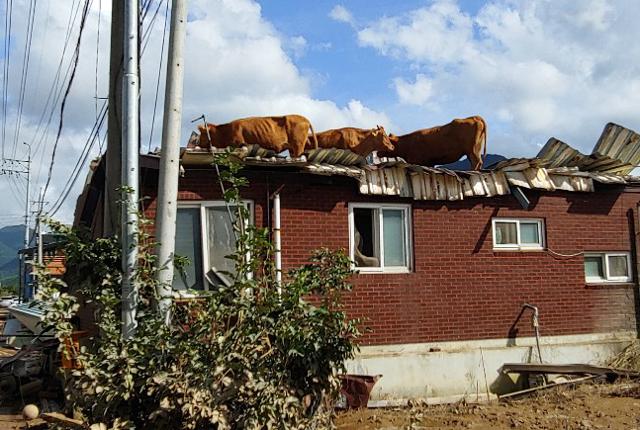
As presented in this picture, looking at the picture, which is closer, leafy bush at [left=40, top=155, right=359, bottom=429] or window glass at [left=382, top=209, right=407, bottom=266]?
leafy bush at [left=40, top=155, right=359, bottom=429]

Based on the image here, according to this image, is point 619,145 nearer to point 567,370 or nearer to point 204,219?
point 567,370

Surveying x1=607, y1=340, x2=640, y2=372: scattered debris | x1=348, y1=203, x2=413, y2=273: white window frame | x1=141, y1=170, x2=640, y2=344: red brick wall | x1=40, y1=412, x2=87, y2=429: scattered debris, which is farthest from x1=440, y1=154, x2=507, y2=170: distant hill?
x1=40, y1=412, x2=87, y2=429: scattered debris

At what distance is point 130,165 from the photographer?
5.73 m

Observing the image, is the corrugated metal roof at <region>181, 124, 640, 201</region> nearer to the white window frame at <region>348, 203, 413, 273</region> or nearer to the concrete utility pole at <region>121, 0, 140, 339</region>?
the white window frame at <region>348, 203, 413, 273</region>

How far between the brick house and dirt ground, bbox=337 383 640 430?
62 cm

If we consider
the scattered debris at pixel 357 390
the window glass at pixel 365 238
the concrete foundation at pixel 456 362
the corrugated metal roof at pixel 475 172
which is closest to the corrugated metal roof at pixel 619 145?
the corrugated metal roof at pixel 475 172

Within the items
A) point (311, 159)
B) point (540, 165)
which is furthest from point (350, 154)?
point (540, 165)

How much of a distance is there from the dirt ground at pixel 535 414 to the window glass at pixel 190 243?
8.62 feet

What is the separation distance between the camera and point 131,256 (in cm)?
554

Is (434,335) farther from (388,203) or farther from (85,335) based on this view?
(85,335)

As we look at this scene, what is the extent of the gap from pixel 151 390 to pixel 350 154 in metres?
5.04

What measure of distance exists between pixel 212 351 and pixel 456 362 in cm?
509

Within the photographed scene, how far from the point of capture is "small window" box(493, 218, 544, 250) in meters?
10.2

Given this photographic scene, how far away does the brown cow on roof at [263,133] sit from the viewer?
29.1ft
